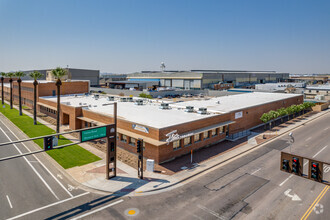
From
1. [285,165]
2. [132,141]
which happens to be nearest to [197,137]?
[132,141]

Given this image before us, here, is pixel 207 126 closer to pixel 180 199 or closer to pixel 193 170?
pixel 193 170

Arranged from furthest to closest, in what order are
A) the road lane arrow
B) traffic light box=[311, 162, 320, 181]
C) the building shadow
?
the road lane arrow, the building shadow, traffic light box=[311, 162, 320, 181]

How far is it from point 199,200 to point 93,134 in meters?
12.2

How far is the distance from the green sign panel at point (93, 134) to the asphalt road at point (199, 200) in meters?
5.22

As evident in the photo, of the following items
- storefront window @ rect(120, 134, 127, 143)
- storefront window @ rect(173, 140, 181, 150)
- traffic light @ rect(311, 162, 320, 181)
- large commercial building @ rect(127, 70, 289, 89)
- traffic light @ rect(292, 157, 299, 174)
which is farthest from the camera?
large commercial building @ rect(127, 70, 289, 89)

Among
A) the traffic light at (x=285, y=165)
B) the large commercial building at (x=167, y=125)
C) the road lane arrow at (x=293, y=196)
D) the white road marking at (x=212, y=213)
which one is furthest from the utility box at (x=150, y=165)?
the road lane arrow at (x=293, y=196)

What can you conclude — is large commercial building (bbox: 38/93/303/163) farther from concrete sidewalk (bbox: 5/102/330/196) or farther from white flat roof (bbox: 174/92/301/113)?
concrete sidewalk (bbox: 5/102/330/196)

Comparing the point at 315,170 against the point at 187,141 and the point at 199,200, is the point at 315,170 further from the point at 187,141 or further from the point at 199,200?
the point at 187,141

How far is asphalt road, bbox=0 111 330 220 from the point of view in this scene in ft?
61.1

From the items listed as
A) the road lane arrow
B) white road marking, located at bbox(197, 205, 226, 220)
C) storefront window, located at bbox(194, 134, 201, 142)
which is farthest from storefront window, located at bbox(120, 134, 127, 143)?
the road lane arrow

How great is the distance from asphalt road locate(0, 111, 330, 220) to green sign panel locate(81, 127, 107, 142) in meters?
5.22

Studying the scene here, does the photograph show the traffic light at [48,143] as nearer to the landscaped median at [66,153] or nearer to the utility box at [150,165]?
the landscaped median at [66,153]

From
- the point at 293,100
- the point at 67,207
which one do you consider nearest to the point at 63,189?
the point at 67,207

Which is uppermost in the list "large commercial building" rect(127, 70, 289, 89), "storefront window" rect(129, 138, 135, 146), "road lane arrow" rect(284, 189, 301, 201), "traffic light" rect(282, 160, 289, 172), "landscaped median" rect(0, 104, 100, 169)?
"large commercial building" rect(127, 70, 289, 89)
